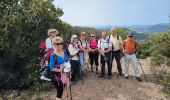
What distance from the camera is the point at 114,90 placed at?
12.7 metres

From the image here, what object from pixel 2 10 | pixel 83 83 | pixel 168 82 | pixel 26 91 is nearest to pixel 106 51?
pixel 83 83

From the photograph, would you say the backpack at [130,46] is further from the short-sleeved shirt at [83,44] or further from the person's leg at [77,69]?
the person's leg at [77,69]

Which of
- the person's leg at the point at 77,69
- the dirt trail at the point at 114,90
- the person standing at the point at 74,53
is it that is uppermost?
the person standing at the point at 74,53

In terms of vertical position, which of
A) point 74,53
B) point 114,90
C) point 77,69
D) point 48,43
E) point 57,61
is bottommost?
point 114,90

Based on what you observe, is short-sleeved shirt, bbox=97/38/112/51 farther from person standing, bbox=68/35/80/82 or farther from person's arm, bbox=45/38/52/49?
person's arm, bbox=45/38/52/49

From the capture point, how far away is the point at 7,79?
13305 mm

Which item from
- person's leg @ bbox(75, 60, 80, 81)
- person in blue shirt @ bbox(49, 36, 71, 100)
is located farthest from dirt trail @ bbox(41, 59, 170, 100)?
person in blue shirt @ bbox(49, 36, 71, 100)

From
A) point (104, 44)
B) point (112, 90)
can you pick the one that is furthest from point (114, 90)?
point (104, 44)

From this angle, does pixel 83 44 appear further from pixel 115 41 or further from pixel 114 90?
pixel 114 90

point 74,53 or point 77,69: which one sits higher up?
point 74,53

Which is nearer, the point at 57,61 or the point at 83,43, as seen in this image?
the point at 57,61

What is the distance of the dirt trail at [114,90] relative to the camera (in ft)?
39.2

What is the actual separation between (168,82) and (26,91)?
5.53 m

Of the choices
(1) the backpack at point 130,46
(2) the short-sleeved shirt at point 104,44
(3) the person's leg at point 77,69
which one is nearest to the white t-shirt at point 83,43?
(2) the short-sleeved shirt at point 104,44
